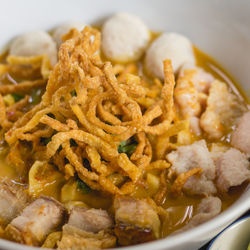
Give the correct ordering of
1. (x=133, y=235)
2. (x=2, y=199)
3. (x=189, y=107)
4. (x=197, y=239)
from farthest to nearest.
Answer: (x=189, y=107)
(x=2, y=199)
(x=133, y=235)
(x=197, y=239)

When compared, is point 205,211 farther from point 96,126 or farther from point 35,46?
point 35,46

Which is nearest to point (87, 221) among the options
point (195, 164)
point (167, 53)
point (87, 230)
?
point (87, 230)

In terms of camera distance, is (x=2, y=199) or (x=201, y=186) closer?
(x=2, y=199)

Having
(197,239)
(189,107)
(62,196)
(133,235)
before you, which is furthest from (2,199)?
(189,107)

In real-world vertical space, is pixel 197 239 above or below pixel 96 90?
below

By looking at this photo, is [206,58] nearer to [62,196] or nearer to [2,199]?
[62,196]

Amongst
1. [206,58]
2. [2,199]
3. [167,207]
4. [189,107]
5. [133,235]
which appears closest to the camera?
[133,235]

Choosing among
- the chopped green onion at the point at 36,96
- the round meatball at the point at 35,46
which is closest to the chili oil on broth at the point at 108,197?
the chopped green onion at the point at 36,96
